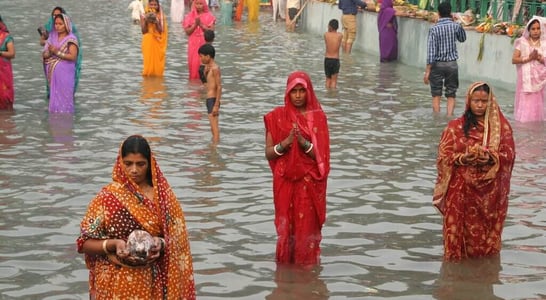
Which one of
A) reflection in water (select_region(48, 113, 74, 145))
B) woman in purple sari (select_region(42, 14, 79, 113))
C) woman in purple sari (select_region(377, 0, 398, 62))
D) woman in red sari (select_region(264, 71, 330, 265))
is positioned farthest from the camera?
woman in purple sari (select_region(377, 0, 398, 62))

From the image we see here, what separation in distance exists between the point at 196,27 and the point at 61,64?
4534mm

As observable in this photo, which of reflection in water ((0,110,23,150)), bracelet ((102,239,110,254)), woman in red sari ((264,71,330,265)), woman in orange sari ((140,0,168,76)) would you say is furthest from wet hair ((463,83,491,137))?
woman in orange sari ((140,0,168,76))

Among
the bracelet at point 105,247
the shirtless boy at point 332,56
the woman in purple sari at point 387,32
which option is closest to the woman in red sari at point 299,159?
the bracelet at point 105,247

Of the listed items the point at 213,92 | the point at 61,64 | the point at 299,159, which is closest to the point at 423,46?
the point at 61,64

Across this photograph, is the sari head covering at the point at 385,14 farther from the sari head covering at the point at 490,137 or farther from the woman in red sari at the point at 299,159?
the woman in red sari at the point at 299,159

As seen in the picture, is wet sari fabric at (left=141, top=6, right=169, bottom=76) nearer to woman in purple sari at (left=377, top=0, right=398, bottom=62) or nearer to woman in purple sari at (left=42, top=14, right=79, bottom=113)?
woman in purple sari at (left=42, top=14, right=79, bottom=113)

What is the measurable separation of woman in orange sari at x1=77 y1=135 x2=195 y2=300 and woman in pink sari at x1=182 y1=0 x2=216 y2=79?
12820 millimetres

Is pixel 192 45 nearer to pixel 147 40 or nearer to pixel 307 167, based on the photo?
pixel 147 40

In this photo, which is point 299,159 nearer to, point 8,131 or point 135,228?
point 135,228

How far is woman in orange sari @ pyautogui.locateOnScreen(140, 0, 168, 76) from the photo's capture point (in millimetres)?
18500

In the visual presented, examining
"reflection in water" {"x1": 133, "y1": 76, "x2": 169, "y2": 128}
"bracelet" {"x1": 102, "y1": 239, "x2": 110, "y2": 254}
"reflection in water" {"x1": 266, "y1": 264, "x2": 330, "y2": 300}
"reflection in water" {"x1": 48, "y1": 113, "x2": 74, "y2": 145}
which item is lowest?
"reflection in water" {"x1": 266, "y1": 264, "x2": 330, "y2": 300}

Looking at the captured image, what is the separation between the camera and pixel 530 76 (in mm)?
14391

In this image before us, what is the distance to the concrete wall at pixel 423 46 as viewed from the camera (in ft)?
Result: 58.2

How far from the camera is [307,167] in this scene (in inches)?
307
